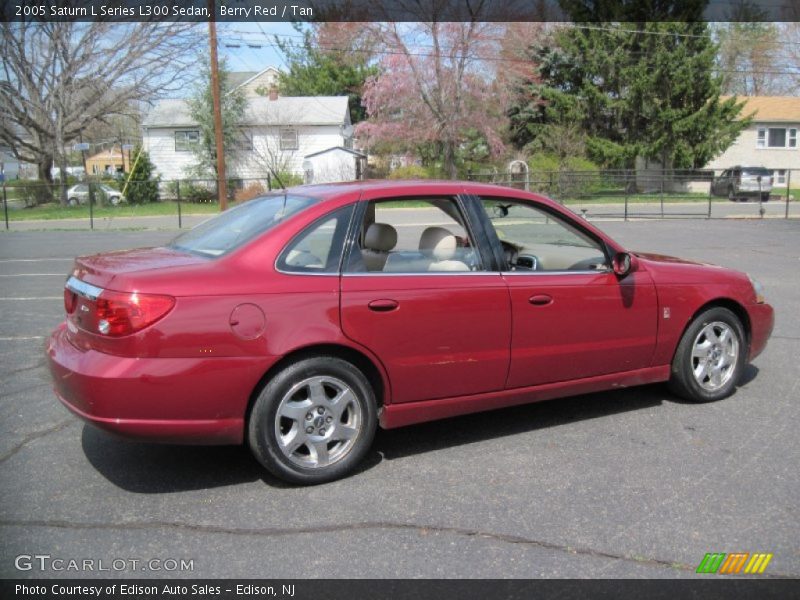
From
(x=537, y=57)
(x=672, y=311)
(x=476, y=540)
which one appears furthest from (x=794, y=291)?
(x=537, y=57)

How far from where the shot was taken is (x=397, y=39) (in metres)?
38.7

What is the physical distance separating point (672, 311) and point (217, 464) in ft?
10.4

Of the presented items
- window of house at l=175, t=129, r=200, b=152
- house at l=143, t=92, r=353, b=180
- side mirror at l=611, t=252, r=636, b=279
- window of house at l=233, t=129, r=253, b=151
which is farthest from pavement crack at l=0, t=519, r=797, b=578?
window of house at l=175, t=129, r=200, b=152

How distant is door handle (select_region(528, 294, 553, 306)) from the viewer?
4492 mm

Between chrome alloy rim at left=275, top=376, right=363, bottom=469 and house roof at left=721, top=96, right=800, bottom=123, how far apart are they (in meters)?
49.5

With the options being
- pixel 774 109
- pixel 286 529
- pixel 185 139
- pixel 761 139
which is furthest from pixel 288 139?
pixel 286 529

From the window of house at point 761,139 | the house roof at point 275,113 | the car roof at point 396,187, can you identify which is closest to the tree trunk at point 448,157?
the house roof at point 275,113

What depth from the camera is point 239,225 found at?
4434mm

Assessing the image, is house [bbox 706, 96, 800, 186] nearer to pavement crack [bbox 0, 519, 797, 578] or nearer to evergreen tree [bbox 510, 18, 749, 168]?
evergreen tree [bbox 510, 18, 749, 168]

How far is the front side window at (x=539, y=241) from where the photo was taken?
4797mm

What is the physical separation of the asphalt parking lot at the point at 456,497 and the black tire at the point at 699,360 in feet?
0.37

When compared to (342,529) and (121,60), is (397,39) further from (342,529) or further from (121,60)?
(342,529)

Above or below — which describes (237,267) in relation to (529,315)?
above

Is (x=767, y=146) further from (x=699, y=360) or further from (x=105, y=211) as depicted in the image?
(x=699, y=360)
